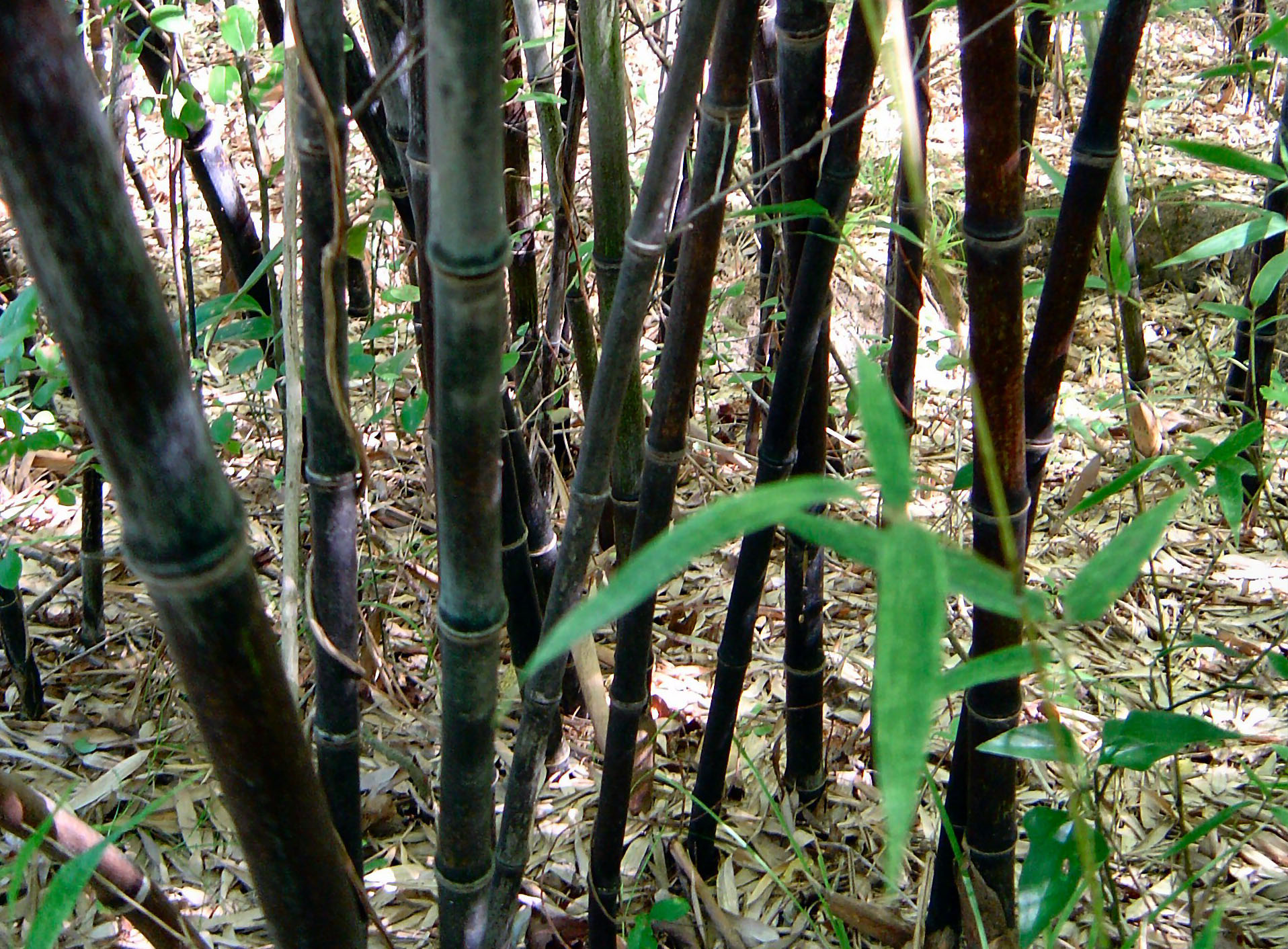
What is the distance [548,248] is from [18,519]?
0.96 meters

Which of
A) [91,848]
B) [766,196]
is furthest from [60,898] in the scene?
[766,196]

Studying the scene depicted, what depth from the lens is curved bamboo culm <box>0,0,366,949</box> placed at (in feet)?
1.17

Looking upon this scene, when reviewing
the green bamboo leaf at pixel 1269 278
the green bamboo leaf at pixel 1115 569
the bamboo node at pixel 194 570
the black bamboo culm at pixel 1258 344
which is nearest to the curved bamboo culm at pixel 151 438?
the bamboo node at pixel 194 570

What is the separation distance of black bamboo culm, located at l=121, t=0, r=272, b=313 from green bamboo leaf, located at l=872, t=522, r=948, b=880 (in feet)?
3.87

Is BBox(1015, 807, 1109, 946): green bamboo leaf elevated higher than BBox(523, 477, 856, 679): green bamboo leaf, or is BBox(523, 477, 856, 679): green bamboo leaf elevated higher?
BBox(523, 477, 856, 679): green bamboo leaf

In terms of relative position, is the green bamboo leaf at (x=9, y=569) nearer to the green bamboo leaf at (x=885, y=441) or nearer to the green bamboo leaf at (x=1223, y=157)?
the green bamboo leaf at (x=885, y=441)

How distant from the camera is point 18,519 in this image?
1.71 metres

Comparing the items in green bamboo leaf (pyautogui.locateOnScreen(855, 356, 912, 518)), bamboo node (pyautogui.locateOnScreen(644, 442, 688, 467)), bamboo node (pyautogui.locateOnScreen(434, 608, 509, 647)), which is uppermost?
green bamboo leaf (pyautogui.locateOnScreen(855, 356, 912, 518))

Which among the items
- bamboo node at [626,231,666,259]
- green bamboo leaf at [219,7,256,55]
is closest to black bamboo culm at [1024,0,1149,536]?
bamboo node at [626,231,666,259]

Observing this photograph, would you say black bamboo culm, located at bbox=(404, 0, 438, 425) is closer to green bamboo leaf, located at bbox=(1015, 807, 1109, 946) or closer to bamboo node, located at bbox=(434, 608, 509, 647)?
bamboo node, located at bbox=(434, 608, 509, 647)

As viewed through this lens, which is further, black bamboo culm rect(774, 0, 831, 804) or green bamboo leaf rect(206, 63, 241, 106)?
green bamboo leaf rect(206, 63, 241, 106)

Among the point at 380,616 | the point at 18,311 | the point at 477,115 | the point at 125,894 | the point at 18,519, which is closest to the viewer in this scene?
the point at 477,115

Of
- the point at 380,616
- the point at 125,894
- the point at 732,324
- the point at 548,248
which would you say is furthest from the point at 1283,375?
the point at 125,894

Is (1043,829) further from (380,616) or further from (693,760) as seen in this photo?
(380,616)
